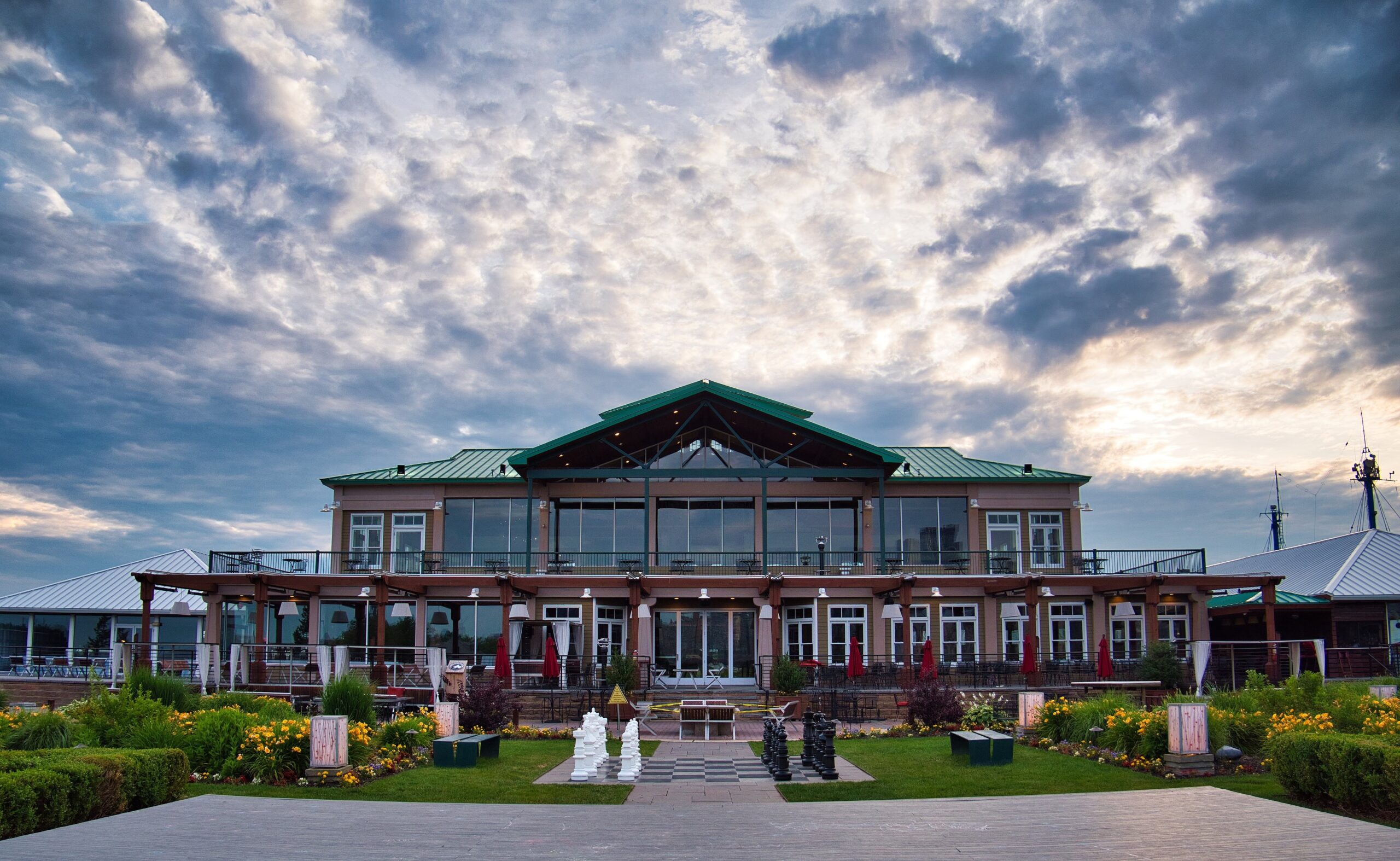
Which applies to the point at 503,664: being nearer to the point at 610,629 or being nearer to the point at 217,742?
the point at 610,629

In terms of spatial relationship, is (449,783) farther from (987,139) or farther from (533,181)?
(987,139)

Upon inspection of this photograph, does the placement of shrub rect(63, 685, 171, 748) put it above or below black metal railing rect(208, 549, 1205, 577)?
below

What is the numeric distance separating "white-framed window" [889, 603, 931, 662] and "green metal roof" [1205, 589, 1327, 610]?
8.34 meters

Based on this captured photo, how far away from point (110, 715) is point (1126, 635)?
93.4 ft

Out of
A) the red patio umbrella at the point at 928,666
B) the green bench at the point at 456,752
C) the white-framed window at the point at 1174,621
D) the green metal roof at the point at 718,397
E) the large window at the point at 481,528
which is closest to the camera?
the green bench at the point at 456,752

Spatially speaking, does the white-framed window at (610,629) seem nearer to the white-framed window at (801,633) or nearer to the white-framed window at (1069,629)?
the white-framed window at (801,633)

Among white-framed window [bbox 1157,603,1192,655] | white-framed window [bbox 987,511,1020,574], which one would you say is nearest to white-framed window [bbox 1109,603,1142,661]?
white-framed window [bbox 1157,603,1192,655]

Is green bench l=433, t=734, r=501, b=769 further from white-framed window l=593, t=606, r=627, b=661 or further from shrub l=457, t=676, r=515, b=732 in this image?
white-framed window l=593, t=606, r=627, b=661

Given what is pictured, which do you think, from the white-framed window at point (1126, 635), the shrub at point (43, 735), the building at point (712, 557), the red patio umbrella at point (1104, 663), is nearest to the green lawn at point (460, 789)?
the shrub at point (43, 735)

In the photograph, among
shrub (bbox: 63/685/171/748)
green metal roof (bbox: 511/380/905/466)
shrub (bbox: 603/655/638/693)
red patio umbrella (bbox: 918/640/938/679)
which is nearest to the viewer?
shrub (bbox: 63/685/171/748)

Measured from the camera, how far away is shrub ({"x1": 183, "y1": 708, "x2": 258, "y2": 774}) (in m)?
12.6

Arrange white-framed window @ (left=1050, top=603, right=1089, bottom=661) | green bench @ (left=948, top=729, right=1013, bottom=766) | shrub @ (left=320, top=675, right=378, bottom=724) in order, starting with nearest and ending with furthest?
green bench @ (left=948, top=729, right=1013, bottom=766) < shrub @ (left=320, top=675, right=378, bottom=724) < white-framed window @ (left=1050, top=603, right=1089, bottom=661)

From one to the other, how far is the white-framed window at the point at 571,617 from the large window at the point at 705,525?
3172mm

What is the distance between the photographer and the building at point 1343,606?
32.0m
